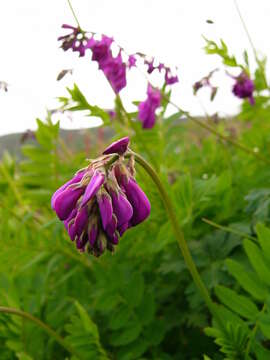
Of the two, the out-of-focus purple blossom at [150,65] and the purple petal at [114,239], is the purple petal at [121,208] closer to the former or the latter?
the purple petal at [114,239]

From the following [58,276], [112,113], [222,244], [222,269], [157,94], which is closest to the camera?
[222,269]

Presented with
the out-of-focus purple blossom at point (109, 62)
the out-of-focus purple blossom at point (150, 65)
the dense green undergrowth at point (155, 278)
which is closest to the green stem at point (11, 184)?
the dense green undergrowth at point (155, 278)

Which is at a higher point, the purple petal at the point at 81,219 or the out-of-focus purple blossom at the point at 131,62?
the out-of-focus purple blossom at the point at 131,62

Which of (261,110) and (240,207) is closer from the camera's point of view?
(240,207)

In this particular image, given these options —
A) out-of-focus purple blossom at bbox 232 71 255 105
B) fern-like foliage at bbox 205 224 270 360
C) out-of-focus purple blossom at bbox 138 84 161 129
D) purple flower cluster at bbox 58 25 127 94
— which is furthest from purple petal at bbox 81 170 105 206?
out-of-focus purple blossom at bbox 232 71 255 105

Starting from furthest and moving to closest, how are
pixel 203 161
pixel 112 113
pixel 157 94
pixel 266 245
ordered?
1. pixel 112 113
2. pixel 203 161
3. pixel 157 94
4. pixel 266 245

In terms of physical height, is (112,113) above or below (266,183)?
above

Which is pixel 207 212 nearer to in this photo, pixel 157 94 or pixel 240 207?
pixel 240 207

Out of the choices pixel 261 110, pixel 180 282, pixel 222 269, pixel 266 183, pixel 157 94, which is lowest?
pixel 180 282

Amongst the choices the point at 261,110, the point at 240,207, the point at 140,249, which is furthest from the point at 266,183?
the point at 261,110
